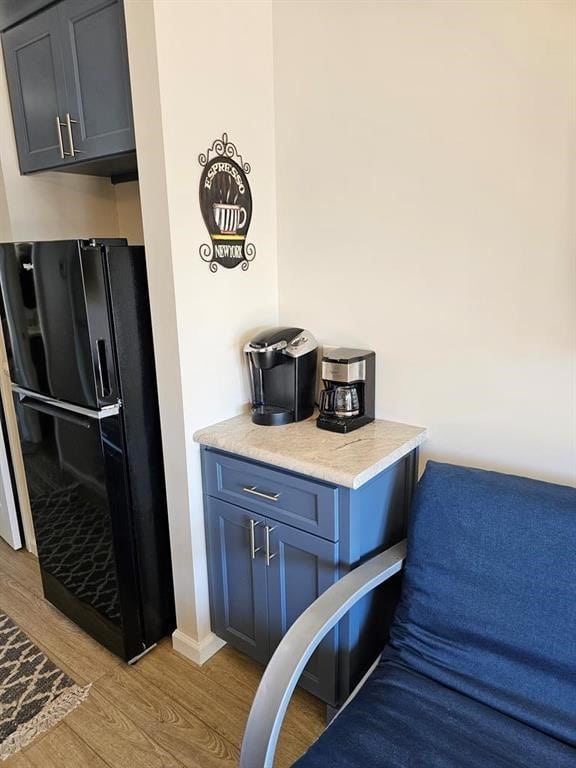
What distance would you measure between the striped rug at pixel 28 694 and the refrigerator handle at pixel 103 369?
1079 mm

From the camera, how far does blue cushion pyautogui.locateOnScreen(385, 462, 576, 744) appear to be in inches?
47.7

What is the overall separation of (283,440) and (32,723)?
49.6 inches

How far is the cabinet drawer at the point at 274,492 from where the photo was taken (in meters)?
1.53

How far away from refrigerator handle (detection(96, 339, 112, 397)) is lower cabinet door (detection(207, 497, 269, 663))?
→ 1.71 feet

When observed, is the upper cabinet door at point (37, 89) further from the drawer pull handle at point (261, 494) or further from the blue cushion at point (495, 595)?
the blue cushion at point (495, 595)

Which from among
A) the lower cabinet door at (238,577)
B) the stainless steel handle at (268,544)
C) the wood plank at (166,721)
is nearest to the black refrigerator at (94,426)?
the wood plank at (166,721)

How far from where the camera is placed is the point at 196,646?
196 cm

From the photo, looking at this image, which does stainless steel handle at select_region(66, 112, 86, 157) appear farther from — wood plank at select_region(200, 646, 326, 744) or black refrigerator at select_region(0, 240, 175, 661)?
wood plank at select_region(200, 646, 326, 744)

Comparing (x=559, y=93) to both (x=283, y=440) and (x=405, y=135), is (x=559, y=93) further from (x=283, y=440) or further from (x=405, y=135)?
(x=283, y=440)

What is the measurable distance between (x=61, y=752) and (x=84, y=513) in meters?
0.74

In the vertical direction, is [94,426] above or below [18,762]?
above

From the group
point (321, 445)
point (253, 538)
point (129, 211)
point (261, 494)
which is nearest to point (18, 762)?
point (253, 538)

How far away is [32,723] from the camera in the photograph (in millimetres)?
1736

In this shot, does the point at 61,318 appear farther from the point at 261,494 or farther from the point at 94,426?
the point at 261,494
